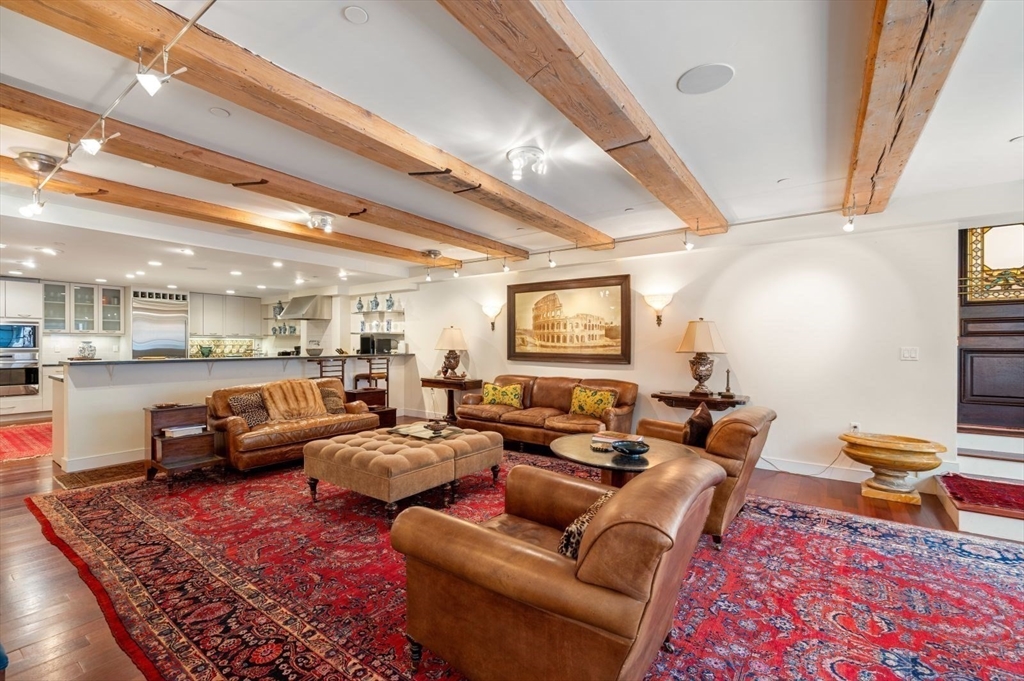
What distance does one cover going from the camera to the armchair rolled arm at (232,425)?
4102 mm

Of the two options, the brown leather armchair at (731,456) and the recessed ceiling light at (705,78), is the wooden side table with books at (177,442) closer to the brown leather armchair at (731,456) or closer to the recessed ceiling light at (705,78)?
the brown leather armchair at (731,456)

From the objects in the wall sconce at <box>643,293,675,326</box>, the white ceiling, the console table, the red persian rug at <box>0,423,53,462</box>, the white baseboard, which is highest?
the white ceiling

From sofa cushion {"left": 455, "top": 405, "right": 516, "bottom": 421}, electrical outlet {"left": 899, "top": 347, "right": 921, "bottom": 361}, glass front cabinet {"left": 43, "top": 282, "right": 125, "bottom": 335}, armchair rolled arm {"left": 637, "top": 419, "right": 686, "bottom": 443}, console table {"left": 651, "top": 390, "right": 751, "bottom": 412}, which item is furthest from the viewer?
glass front cabinet {"left": 43, "top": 282, "right": 125, "bottom": 335}

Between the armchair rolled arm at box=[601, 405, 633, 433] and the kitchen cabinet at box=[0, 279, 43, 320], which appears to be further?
the kitchen cabinet at box=[0, 279, 43, 320]

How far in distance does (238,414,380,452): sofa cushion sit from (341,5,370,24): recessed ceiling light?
12.0 feet

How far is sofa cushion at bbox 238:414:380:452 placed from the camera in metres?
4.09

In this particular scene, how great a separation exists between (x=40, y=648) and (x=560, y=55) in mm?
3288

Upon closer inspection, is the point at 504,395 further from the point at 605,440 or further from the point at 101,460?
the point at 101,460

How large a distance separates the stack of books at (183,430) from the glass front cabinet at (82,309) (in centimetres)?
607

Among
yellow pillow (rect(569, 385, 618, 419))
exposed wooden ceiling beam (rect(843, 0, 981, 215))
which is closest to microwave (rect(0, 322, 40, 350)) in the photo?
yellow pillow (rect(569, 385, 618, 419))

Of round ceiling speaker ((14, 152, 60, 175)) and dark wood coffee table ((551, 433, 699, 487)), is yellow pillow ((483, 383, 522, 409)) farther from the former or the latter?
round ceiling speaker ((14, 152, 60, 175))

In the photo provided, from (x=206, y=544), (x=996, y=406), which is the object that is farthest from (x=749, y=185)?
(x=206, y=544)

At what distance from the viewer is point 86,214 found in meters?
4.17

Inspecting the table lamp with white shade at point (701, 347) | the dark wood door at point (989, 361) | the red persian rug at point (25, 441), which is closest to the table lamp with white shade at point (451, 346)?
the table lamp with white shade at point (701, 347)
